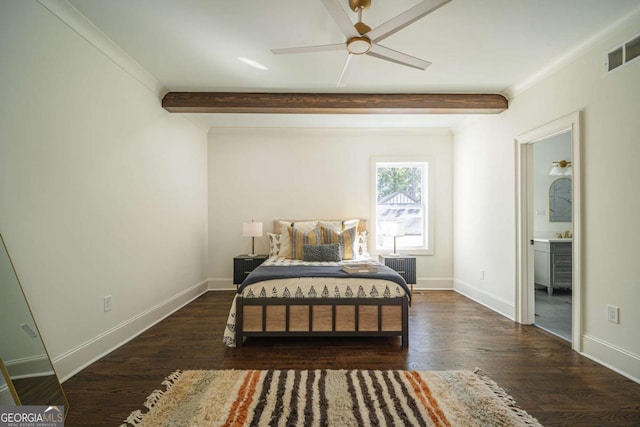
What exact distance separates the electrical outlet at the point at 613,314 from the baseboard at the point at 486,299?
1.17m

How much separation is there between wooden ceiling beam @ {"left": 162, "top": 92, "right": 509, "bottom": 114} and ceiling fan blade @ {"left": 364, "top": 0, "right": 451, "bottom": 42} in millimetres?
1548

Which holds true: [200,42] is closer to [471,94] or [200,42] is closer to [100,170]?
[100,170]

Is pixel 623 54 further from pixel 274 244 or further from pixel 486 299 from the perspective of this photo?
pixel 274 244

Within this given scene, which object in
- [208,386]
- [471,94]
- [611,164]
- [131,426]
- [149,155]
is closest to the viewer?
[131,426]

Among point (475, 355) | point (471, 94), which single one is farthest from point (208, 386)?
point (471, 94)

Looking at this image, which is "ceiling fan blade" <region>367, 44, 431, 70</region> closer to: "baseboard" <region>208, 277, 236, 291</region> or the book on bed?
the book on bed

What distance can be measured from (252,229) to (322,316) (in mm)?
2114

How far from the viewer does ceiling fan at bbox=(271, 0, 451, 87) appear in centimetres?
188

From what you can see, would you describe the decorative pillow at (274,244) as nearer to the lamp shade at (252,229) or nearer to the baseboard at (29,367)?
the lamp shade at (252,229)

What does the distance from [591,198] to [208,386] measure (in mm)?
3314

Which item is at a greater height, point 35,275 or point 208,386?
point 35,275

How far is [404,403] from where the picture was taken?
1.97 meters

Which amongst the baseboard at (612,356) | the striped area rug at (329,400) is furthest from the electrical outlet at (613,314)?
the striped area rug at (329,400)

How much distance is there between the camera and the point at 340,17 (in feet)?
6.51
